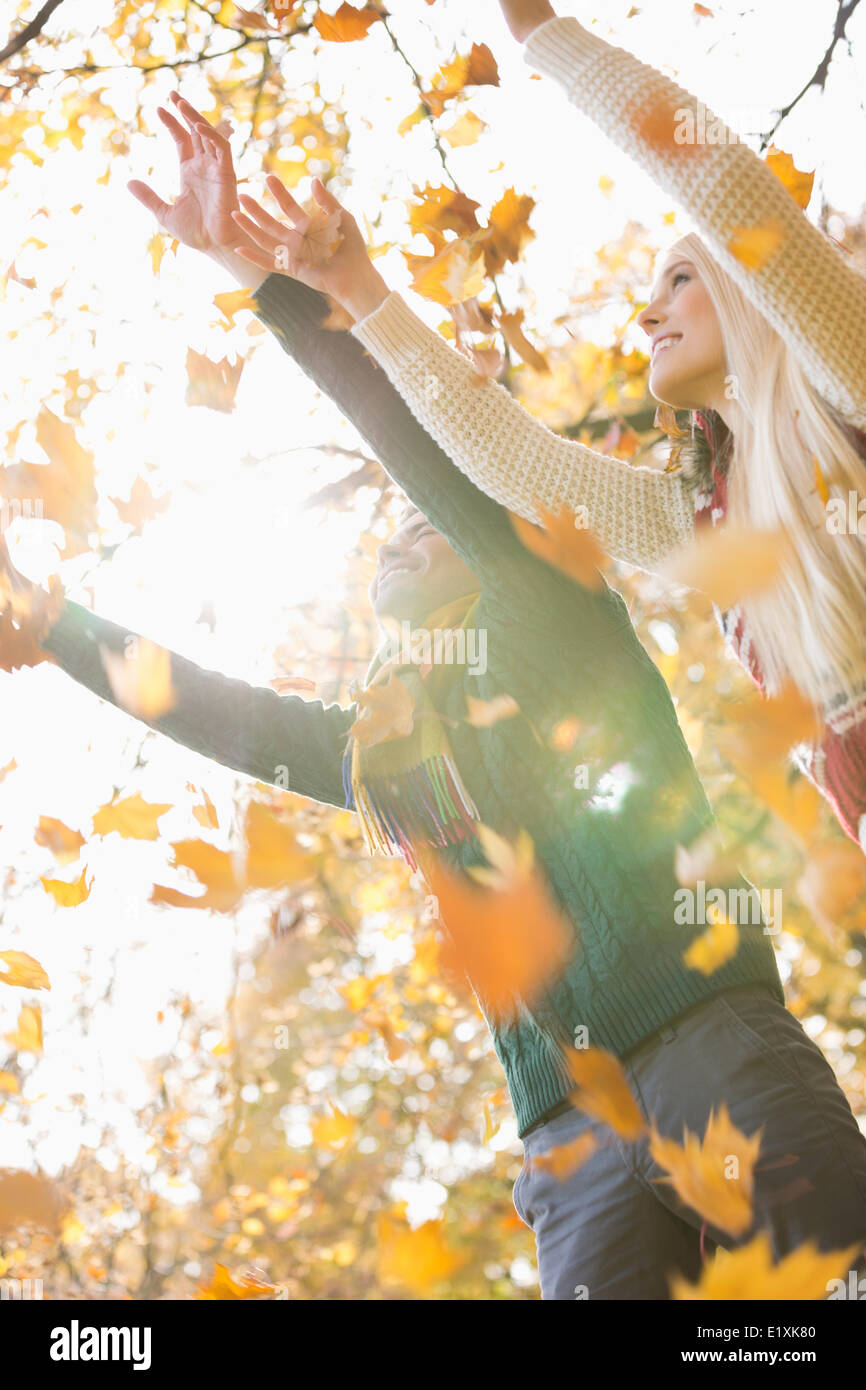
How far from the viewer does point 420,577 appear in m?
2.01

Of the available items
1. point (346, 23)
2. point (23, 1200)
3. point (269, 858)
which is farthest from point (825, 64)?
point (23, 1200)

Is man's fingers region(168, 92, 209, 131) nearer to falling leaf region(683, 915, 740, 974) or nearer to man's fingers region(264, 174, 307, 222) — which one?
man's fingers region(264, 174, 307, 222)

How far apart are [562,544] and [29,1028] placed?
3321mm

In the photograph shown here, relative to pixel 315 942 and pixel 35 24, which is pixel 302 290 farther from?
pixel 315 942

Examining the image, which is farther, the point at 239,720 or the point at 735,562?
the point at 239,720

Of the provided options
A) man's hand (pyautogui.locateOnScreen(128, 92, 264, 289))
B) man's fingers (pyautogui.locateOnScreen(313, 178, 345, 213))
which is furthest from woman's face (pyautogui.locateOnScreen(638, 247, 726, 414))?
man's hand (pyautogui.locateOnScreen(128, 92, 264, 289))

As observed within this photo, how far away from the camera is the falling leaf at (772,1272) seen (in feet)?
3.96

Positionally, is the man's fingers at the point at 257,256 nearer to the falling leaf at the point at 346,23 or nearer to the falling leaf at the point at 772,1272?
the falling leaf at the point at 772,1272

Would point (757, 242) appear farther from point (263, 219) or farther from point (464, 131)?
point (464, 131)

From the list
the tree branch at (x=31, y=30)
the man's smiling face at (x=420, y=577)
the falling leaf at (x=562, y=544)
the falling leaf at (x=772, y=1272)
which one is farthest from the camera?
the tree branch at (x=31, y=30)

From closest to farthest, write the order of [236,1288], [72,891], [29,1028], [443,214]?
[236,1288]
[443,214]
[72,891]
[29,1028]

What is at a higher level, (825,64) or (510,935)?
(825,64)

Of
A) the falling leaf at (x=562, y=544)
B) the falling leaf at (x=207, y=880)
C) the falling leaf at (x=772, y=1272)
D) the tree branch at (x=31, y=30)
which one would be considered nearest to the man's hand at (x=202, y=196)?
the falling leaf at (x=562, y=544)

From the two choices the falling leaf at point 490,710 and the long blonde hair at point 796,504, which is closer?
the long blonde hair at point 796,504
